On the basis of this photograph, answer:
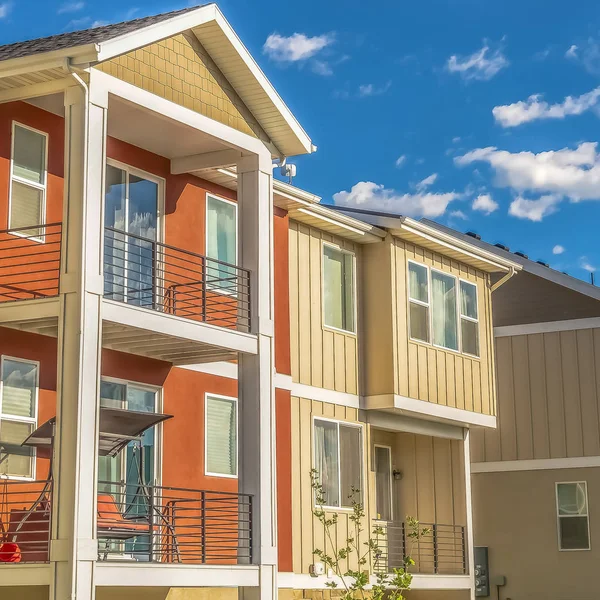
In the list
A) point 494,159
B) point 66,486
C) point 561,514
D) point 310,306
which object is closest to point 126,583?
point 66,486

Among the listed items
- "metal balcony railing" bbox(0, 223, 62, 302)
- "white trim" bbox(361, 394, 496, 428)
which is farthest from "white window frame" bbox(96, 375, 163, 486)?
"white trim" bbox(361, 394, 496, 428)

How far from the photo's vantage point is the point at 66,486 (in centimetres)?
1424

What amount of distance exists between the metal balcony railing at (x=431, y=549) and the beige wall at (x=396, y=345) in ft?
8.23

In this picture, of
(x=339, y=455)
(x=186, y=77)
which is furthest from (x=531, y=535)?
(x=186, y=77)

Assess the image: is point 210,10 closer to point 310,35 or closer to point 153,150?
point 153,150

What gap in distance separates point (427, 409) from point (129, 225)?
7778 mm

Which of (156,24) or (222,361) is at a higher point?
(156,24)

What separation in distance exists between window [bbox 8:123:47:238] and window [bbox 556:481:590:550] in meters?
14.9

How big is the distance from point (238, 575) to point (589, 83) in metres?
90.6

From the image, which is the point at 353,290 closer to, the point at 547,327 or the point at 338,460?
the point at 338,460

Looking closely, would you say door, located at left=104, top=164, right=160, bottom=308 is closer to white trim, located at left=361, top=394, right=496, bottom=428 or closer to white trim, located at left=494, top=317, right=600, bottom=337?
white trim, located at left=361, top=394, right=496, bottom=428

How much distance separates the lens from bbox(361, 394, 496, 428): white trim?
76.3 feet

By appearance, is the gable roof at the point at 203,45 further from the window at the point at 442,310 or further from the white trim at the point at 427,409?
the window at the point at 442,310

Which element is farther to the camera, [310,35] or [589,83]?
[310,35]
